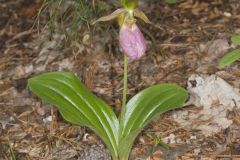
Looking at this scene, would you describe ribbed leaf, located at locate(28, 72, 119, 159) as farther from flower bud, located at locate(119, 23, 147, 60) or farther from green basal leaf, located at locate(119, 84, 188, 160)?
flower bud, located at locate(119, 23, 147, 60)

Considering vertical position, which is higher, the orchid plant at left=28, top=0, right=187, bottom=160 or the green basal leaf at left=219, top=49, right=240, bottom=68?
the green basal leaf at left=219, top=49, right=240, bottom=68

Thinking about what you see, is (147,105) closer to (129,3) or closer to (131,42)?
(131,42)

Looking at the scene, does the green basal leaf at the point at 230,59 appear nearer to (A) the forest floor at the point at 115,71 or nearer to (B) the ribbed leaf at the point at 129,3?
(B) the ribbed leaf at the point at 129,3

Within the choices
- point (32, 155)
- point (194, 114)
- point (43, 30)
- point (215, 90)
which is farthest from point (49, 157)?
point (43, 30)

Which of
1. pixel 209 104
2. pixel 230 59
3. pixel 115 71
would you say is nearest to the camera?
pixel 230 59

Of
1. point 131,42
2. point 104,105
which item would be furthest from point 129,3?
point 104,105

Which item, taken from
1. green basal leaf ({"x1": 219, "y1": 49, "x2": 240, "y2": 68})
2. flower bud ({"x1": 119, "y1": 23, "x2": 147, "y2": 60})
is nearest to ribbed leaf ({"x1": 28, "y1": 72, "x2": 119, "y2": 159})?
flower bud ({"x1": 119, "y1": 23, "x2": 147, "y2": 60})
